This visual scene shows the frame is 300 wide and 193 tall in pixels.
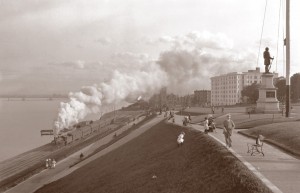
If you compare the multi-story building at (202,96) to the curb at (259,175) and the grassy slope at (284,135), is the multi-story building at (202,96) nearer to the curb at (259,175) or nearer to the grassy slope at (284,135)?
the grassy slope at (284,135)

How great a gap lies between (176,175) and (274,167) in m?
5.16

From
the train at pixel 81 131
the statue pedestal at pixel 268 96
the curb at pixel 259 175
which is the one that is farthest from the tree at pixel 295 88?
the curb at pixel 259 175

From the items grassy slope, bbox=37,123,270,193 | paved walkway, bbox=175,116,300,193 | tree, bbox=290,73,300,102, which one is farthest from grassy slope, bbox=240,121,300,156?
tree, bbox=290,73,300,102

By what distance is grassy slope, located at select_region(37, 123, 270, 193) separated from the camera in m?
15.1

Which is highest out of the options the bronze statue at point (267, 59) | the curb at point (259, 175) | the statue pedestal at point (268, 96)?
the bronze statue at point (267, 59)

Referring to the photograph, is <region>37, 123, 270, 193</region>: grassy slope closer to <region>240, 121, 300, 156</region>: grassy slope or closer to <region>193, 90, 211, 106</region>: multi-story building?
<region>240, 121, 300, 156</region>: grassy slope

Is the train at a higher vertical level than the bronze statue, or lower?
lower

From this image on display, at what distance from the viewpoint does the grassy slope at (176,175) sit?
49.6ft

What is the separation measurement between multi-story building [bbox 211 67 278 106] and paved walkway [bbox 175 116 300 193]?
13318cm

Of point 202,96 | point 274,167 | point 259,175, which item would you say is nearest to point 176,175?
point 274,167

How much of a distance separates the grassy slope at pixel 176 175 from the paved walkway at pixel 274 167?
46 cm

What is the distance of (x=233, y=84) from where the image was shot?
158 metres

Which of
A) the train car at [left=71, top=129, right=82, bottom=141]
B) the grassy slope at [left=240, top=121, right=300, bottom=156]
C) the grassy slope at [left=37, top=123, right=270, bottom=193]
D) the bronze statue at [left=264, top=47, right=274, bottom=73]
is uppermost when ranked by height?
the bronze statue at [left=264, top=47, right=274, bottom=73]

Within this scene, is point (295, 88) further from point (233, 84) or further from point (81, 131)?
point (233, 84)
